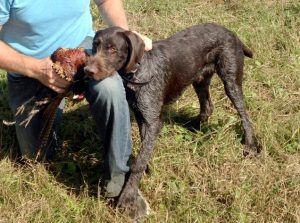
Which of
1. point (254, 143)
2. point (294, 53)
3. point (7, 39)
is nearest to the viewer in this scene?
point (7, 39)

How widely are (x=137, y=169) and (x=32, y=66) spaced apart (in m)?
1.11

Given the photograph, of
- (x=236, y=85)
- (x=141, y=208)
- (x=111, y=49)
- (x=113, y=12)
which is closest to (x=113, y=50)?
(x=111, y=49)

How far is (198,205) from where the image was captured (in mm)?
3996

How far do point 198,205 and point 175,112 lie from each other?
1570mm

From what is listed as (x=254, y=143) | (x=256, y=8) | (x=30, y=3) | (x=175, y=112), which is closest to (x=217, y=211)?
(x=254, y=143)

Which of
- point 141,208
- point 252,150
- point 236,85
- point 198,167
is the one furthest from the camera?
point 236,85

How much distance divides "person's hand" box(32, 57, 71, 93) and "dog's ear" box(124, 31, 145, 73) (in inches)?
18.6

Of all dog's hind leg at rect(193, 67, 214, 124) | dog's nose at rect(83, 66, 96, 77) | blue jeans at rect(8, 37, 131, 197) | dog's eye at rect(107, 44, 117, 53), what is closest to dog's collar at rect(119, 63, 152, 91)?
blue jeans at rect(8, 37, 131, 197)

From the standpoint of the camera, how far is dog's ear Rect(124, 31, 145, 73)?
3.77 metres

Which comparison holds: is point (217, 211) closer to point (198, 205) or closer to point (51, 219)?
point (198, 205)

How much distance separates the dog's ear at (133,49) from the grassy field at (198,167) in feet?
3.21

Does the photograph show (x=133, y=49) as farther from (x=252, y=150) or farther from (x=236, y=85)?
(x=252, y=150)

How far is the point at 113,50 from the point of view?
3779 mm

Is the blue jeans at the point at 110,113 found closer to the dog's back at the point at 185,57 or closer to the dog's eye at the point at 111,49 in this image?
the dog's eye at the point at 111,49
